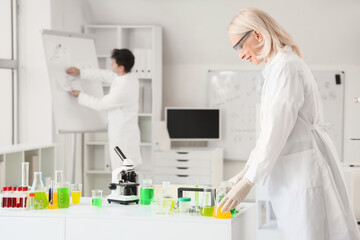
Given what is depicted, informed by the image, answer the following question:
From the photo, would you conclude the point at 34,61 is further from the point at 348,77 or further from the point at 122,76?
the point at 348,77

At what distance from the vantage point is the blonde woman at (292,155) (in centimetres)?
203

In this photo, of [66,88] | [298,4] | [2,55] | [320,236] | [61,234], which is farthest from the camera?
[298,4]

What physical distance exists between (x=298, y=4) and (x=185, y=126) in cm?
180

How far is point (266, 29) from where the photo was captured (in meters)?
2.10

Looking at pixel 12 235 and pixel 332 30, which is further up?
pixel 332 30

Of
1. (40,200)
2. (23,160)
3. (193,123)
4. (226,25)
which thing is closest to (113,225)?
(40,200)

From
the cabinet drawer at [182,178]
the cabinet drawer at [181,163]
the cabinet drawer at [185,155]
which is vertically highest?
the cabinet drawer at [185,155]

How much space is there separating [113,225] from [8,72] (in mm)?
3580

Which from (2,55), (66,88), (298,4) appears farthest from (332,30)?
(2,55)

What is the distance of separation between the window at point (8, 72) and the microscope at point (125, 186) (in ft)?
10.0

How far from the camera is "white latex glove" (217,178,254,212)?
6.75 feet

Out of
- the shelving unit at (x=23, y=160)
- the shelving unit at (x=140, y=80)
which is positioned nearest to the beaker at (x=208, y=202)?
the shelving unit at (x=23, y=160)

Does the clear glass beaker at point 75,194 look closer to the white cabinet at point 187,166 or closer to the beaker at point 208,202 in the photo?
the beaker at point 208,202

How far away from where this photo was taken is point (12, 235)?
2.41 meters
